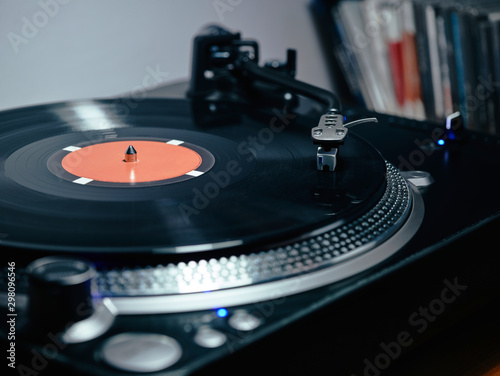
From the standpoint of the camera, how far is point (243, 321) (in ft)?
1.67

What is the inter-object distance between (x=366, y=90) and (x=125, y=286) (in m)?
1.53

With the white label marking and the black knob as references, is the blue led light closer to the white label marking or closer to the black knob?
the black knob

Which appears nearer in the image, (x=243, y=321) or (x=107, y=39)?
(x=243, y=321)

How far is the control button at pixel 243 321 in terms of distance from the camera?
50 centimetres

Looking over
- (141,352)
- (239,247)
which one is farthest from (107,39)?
(141,352)

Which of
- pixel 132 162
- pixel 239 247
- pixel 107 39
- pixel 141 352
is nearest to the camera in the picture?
pixel 141 352

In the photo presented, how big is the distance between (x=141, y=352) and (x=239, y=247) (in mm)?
149

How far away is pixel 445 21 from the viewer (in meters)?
1.68

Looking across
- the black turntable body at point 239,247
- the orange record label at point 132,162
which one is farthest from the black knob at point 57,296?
the orange record label at point 132,162

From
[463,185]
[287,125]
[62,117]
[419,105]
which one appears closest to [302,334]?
[463,185]

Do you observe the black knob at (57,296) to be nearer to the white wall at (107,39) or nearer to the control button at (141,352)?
the control button at (141,352)

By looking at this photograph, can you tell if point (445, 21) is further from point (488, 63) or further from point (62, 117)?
point (62, 117)

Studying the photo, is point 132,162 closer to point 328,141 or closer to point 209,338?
point 328,141

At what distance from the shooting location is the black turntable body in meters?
0.49
